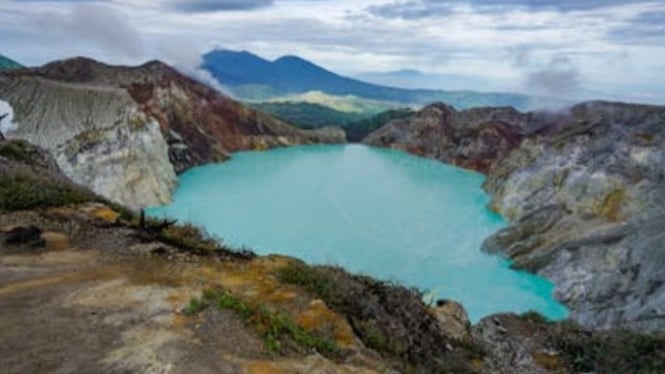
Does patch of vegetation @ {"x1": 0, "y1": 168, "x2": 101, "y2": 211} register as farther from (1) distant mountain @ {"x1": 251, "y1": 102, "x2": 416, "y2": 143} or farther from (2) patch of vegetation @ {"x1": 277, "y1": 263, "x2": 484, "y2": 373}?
(1) distant mountain @ {"x1": 251, "y1": 102, "x2": 416, "y2": 143}

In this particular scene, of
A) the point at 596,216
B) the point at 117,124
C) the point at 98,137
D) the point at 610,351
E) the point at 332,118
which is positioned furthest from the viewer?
the point at 332,118

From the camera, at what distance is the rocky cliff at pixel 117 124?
54.8m

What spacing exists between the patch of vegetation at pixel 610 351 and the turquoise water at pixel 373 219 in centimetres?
350

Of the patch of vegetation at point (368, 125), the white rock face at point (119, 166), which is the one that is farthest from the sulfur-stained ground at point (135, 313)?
the patch of vegetation at point (368, 125)

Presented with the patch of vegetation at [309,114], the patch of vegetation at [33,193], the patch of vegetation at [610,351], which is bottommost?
the patch of vegetation at [309,114]

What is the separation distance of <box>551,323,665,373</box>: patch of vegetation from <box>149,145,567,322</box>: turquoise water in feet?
11.5

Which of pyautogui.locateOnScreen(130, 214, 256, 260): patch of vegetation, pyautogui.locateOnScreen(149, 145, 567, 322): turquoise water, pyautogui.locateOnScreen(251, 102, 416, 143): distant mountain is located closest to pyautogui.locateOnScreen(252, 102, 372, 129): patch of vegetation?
pyautogui.locateOnScreen(251, 102, 416, 143): distant mountain

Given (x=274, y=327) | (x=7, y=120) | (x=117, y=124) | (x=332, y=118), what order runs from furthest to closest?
(x=332, y=118)
(x=117, y=124)
(x=7, y=120)
(x=274, y=327)

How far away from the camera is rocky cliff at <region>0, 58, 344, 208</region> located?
5484 cm

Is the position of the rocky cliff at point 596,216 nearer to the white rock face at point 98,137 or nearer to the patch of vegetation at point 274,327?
the patch of vegetation at point 274,327

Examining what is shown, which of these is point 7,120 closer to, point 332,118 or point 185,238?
point 185,238

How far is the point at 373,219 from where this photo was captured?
49.2 m

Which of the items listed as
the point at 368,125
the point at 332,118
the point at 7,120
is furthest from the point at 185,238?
the point at 332,118

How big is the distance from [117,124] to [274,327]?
53201 millimetres
